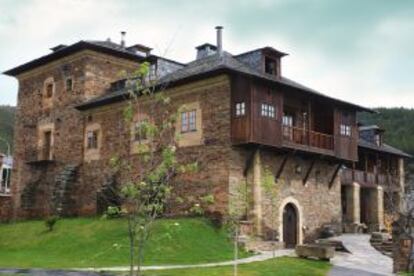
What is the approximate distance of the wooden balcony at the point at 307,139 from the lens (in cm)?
2698

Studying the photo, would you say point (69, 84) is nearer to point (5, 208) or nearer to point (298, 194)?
point (5, 208)

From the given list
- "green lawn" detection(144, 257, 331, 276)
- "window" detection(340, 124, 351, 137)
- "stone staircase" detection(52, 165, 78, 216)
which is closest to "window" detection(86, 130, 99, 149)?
"stone staircase" detection(52, 165, 78, 216)

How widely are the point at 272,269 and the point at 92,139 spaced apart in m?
16.7

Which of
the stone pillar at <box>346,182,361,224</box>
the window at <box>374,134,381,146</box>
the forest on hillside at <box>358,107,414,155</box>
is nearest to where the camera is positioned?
the stone pillar at <box>346,182,361,224</box>

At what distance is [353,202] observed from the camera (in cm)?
3756

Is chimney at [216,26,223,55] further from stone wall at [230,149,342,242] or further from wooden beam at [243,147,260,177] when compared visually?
wooden beam at [243,147,260,177]

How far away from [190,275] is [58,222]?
14320mm

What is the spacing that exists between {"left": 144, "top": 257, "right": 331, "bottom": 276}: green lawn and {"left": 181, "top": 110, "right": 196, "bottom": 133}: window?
792 cm

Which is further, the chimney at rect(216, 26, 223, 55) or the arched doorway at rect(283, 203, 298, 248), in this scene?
the chimney at rect(216, 26, 223, 55)

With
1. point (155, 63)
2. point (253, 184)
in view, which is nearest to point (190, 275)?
point (253, 184)

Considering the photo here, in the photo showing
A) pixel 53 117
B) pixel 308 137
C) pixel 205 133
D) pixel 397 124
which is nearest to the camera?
pixel 205 133

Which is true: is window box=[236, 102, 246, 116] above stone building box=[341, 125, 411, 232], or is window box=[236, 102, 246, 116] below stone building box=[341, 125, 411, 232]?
above

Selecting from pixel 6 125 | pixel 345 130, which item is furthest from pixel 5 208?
pixel 6 125

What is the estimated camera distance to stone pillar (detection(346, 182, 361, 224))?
122 ft
